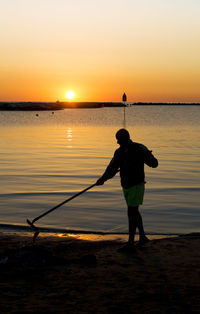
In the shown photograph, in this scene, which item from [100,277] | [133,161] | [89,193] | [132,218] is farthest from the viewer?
[89,193]

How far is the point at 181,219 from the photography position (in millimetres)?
10258

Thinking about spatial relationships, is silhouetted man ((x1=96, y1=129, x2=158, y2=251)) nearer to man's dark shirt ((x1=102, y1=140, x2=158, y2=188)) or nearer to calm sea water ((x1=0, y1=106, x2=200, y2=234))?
man's dark shirt ((x1=102, y1=140, x2=158, y2=188))

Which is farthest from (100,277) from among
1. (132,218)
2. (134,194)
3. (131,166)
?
(131,166)

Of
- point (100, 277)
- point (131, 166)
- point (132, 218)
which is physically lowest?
point (100, 277)

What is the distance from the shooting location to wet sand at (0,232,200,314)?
5.02 meters

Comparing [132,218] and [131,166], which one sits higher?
[131,166]

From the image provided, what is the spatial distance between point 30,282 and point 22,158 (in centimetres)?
1631

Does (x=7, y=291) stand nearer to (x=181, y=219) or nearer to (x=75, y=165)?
(x=181, y=219)

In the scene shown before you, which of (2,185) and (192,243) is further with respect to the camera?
(2,185)

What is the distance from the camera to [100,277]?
19.4ft

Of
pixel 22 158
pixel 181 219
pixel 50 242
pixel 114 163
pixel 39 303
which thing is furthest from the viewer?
pixel 22 158

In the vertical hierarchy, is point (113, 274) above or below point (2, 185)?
below

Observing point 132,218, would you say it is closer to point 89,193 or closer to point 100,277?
point 100,277

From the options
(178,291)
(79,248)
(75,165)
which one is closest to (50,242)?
(79,248)
